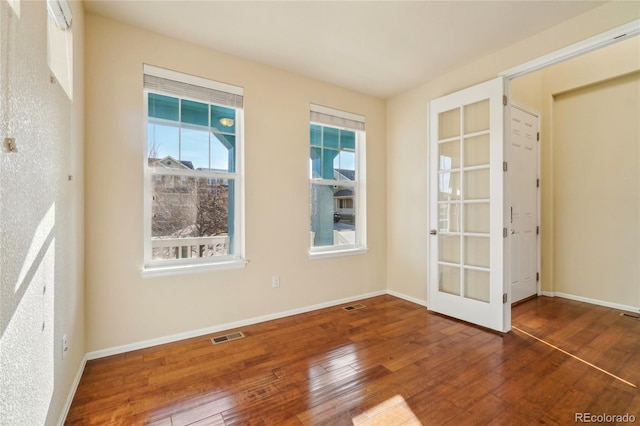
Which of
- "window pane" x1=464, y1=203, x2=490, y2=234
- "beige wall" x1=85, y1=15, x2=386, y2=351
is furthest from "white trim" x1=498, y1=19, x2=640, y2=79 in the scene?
"beige wall" x1=85, y1=15, x2=386, y2=351

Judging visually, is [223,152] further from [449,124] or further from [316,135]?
[449,124]

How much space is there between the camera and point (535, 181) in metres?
4.00

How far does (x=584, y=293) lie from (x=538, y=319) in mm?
1206

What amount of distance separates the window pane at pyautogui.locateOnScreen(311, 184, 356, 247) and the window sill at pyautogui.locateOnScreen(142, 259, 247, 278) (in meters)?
→ 1.02

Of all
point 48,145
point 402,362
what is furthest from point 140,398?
point 402,362

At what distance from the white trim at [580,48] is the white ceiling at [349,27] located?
0.78 feet

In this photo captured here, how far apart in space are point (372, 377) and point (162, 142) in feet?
8.66

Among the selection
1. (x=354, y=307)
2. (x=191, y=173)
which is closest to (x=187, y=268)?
(x=191, y=173)

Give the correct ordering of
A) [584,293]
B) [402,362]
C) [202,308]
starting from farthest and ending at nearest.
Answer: [584,293] → [202,308] → [402,362]

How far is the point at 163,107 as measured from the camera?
2.66 m

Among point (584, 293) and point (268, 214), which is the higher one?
point (268, 214)

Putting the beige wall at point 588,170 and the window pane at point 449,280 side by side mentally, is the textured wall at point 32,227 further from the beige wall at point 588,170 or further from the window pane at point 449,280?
the beige wall at point 588,170

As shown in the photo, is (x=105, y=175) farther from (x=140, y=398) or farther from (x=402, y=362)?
(x=402, y=362)

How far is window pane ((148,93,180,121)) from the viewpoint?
2613mm
